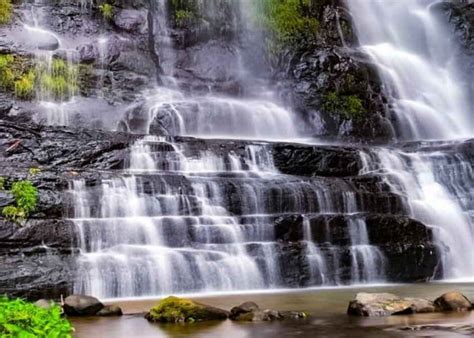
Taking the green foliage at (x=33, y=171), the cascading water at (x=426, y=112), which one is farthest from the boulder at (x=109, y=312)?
the cascading water at (x=426, y=112)

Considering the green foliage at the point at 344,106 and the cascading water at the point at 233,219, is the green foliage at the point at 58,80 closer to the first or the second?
the cascading water at the point at 233,219

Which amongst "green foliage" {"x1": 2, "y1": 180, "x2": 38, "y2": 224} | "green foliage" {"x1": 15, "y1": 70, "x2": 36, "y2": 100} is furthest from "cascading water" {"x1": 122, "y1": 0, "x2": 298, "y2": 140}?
"green foliage" {"x1": 2, "y1": 180, "x2": 38, "y2": 224}

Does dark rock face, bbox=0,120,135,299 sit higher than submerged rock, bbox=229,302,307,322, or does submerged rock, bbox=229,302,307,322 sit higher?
dark rock face, bbox=0,120,135,299

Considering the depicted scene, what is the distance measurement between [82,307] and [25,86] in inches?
576

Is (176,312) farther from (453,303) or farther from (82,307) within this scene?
(453,303)

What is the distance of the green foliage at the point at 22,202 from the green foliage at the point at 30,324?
8.36 metres

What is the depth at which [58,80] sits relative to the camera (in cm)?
2242

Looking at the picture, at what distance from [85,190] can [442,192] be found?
10140 mm

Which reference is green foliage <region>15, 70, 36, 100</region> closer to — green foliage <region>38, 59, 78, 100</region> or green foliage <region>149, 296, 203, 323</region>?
green foliage <region>38, 59, 78, 100</region>

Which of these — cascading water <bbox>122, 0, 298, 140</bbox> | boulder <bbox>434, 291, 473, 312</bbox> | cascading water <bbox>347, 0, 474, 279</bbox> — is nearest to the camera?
boulder <bbox>434, 291, 473, 312</bbox>

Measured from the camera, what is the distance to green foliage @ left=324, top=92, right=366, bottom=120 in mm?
25594

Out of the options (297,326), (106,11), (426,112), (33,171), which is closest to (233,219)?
(33,171)

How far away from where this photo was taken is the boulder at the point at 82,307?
8.88 meters

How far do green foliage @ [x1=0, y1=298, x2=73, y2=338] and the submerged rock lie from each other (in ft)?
13.7
